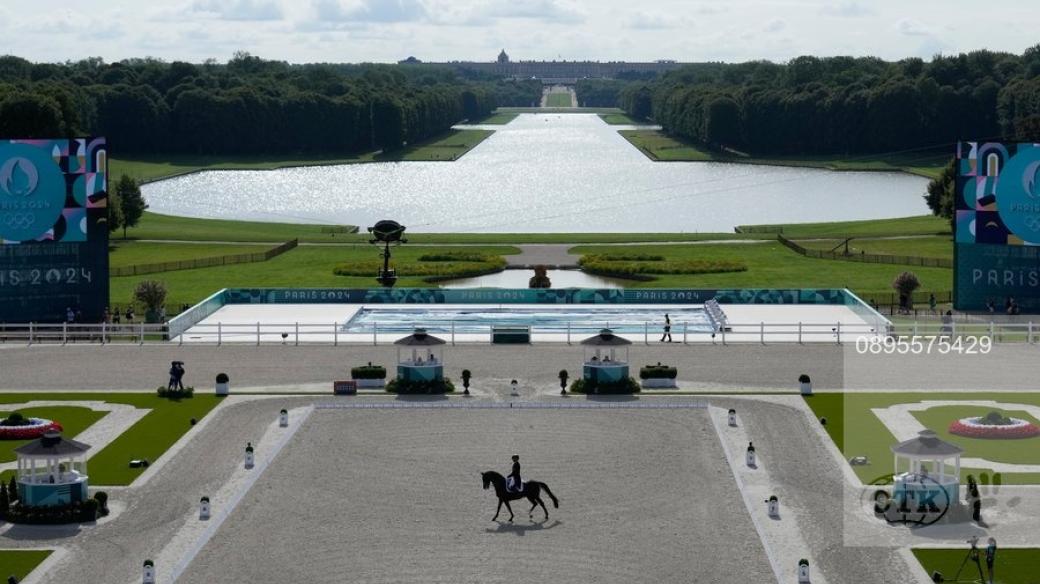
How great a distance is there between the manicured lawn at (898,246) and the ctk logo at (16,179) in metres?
53.4

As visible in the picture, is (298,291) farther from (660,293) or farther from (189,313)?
(660,293)

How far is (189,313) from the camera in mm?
74875

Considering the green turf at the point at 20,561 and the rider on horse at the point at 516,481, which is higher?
the rider on horse at the point at 516,481

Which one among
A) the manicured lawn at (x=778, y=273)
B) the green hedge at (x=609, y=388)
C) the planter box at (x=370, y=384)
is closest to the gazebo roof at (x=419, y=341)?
the planter box at (x=370, y=384)

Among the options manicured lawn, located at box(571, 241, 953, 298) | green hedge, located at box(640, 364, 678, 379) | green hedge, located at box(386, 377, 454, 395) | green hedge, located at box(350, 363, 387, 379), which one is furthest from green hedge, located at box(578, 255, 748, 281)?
green hedge, located at box(386, 377, 454, 395)

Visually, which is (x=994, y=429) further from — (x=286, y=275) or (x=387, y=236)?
(x=286, y=275)

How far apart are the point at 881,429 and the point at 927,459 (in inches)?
406

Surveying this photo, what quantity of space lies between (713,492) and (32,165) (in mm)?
40287

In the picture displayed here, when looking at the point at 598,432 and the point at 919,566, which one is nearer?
the point at 919,566

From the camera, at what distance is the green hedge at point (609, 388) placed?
59.2 meters

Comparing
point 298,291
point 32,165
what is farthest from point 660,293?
point 32,165

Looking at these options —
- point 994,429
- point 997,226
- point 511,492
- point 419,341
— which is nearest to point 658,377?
point 419,341

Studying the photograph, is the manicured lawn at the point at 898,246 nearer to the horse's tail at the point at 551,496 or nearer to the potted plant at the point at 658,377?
the potted plant at the point at 658,377

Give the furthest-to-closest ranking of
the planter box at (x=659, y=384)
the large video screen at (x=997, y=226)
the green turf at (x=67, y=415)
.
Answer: the large video screen at (x=997, y=226) < the planter box at (x=659, y=384) < the green turf at (x=67, y=415)
